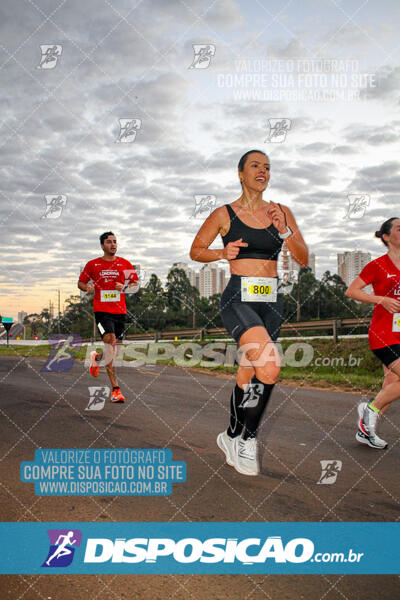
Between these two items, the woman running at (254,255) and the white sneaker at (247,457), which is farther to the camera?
the white sneaker at (247,457)

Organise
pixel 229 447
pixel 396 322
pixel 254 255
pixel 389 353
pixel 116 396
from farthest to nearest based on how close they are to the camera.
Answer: pixel 116 396 → pixel 389 353 → pixel 396 322 → pixel 229 447 → pixel 254 255

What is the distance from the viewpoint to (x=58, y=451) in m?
4.83

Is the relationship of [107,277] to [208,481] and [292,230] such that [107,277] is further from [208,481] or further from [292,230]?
[292,230]

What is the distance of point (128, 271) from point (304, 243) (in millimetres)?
4666

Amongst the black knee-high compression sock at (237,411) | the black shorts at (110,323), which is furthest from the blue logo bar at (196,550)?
the black shorts at (110,323)

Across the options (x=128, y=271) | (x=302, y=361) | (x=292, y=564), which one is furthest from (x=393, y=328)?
(x=302, y=361)

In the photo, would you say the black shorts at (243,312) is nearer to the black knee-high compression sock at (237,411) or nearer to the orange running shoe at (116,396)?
the black knee-high compression sock at (237,411)

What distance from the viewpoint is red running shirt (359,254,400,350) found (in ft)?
16.1

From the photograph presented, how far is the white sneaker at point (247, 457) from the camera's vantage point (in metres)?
4.15

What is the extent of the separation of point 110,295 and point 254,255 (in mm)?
4741

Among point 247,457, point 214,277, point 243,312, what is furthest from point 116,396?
point 214,277

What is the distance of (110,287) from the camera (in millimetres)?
7898

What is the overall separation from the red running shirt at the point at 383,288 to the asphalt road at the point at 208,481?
1177 millimetres

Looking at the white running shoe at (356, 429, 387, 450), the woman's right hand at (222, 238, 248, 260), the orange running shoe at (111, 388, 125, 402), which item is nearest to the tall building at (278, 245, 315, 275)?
the woman's right hand at (222, 238, 248, 260)
